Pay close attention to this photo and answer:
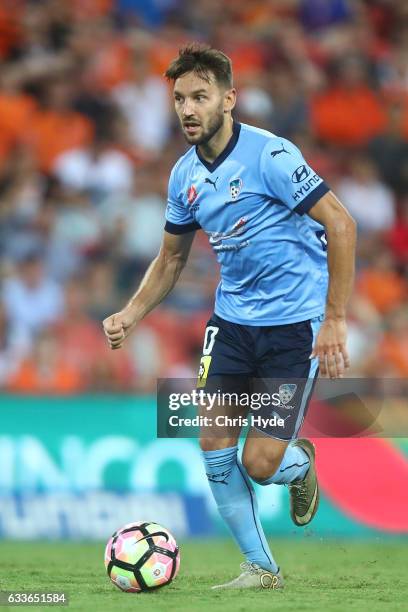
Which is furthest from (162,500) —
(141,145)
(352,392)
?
(141,145)

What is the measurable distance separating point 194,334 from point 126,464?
1986 mm

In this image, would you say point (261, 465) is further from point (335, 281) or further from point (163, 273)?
point (163, 273)

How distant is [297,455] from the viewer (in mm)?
6625

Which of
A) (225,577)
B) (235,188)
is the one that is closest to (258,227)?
(235,188)

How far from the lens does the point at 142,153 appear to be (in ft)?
43.8

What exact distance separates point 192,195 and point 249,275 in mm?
530

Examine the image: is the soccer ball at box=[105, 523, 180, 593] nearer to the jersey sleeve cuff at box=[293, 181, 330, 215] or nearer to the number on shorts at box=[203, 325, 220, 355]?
the number on shorts at box=[203, 325, 220, 355]

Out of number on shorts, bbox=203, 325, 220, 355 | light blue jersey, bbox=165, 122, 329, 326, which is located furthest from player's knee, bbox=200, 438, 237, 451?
light blue jersey, bbox=165, 122, 329, 326

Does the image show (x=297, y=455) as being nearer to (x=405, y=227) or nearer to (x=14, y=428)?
(x=14, y=428)

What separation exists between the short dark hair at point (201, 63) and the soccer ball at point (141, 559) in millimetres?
2453

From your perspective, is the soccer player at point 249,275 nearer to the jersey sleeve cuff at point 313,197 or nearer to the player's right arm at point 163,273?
the jersey sleeve cuff at point 313,197

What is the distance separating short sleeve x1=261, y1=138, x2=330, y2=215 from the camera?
6008 mm

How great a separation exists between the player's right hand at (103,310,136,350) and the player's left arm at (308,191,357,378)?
111cm

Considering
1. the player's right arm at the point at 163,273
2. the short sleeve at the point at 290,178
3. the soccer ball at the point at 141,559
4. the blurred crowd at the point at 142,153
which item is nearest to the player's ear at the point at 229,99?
the short sleeve at the point at 290,178
